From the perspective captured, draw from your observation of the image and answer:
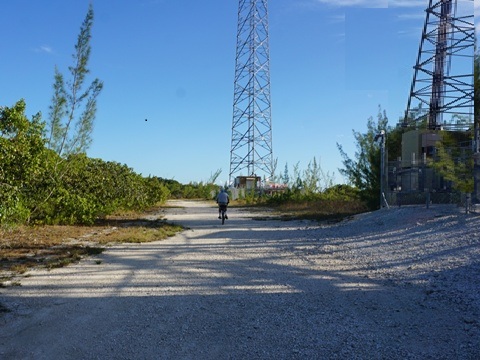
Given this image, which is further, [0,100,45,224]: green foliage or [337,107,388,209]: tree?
[337,107,388,209]: tree

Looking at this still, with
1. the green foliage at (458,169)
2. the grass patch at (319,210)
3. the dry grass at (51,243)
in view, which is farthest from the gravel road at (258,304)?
the grass patch at (319,210)

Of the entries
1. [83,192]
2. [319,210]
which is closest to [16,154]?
[83,192]

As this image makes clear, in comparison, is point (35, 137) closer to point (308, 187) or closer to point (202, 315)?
point (202, 315)

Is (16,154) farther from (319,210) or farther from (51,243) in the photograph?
(319,210)

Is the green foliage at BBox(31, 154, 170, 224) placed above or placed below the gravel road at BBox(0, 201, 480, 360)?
above

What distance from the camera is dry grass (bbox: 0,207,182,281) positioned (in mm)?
9789

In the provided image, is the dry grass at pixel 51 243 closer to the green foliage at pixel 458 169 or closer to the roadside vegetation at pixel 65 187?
the roadside vegetation at pixel 65 187

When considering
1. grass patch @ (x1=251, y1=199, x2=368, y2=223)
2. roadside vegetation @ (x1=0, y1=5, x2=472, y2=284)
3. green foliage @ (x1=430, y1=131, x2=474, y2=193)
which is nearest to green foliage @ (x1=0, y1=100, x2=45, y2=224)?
roadside vegetation @ (x1=0, y1=5, x2=472, y2=284)

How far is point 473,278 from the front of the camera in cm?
756

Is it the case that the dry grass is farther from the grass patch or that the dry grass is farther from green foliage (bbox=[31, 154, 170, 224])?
the grass patch

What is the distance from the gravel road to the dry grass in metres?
0.60

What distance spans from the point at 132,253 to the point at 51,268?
2.59 meters

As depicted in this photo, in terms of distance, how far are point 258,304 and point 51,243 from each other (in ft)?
27.6

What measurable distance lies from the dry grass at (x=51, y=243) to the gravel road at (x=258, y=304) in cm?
60
